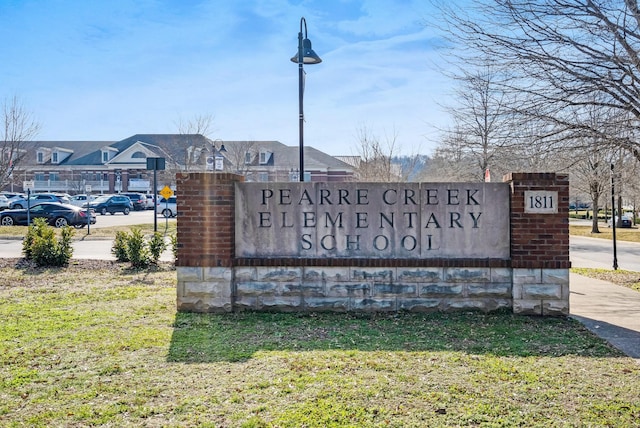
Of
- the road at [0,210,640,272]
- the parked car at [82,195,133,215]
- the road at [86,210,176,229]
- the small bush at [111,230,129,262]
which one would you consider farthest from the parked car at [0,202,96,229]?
the small bush at [111,230,129,262]

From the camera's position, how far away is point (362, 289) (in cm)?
709

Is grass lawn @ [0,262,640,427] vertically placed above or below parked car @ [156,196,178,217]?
below

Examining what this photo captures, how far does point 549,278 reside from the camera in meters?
6.88

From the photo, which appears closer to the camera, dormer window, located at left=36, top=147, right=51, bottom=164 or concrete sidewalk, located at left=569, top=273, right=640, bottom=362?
concrete sidewalk, located at left=569, top=273, right=640, bottom=362

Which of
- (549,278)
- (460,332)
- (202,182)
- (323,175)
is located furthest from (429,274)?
(323,175)

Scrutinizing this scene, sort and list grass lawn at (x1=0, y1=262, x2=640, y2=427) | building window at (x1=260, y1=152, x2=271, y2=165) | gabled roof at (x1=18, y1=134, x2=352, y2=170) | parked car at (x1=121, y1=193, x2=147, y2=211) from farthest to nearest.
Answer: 1. building window at (x1=260, y1=152, x2=271, y2=165)
2. gabled roof at (x1=18, y1=134, x2=352, y2=170)
3. parked car at (x1=121, y1=193, x2=147, y2=211)
4. grass lawn at (x1=0, y1=262, x2=640, y2=427)

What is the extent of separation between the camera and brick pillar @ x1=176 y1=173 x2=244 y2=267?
279 inches

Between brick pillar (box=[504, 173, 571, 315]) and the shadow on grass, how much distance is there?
0.26m

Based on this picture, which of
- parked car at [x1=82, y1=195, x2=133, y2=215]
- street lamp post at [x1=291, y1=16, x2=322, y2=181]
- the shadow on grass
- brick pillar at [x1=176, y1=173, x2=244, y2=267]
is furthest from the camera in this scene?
parked car at [x1=82, y1=195, x2=133, y2=215]

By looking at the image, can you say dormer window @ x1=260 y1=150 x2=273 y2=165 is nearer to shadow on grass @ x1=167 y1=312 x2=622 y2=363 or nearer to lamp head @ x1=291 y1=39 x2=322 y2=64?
lamp head @ x1=291 y1=39 x2=322 y2=64

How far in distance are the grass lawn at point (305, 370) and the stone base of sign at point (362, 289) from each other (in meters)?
0.19

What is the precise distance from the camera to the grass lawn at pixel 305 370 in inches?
148

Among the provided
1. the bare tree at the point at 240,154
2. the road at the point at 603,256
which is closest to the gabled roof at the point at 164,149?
the bare tree at the point at 240,154

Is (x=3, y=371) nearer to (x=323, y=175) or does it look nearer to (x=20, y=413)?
(x=20, y=413)
